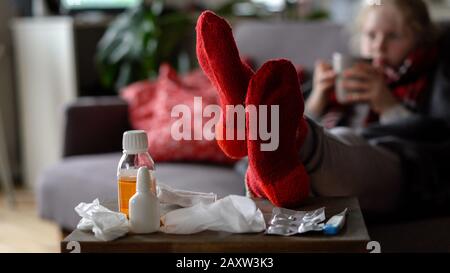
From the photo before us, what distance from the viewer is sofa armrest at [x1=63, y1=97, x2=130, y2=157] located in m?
1.75

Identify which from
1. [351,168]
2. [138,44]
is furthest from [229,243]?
[138,44]

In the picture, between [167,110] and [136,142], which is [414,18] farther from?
[136,142]

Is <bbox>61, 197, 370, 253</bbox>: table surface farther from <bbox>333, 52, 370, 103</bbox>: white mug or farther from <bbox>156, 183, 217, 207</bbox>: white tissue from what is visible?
<bbox>333, 52, 370, 103</bbox>: white mug

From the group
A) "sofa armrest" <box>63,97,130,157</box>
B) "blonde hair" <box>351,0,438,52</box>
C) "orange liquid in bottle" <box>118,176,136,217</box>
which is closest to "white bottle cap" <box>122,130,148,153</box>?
"orange liquid in bottle" <box>118,176,136,217</box>

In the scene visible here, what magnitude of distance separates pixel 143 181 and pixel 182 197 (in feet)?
0.27

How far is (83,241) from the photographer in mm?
724

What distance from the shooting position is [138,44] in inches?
86.5

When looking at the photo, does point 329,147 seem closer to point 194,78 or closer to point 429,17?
point 429,17

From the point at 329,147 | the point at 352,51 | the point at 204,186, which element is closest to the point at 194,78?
the point at 352,51

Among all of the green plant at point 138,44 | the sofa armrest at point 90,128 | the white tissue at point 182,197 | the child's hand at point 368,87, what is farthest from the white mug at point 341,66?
the green plant at point 138,44

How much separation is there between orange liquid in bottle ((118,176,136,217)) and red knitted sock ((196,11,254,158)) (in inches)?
5.0

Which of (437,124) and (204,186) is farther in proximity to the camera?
(437,124)

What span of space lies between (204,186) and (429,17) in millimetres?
529
